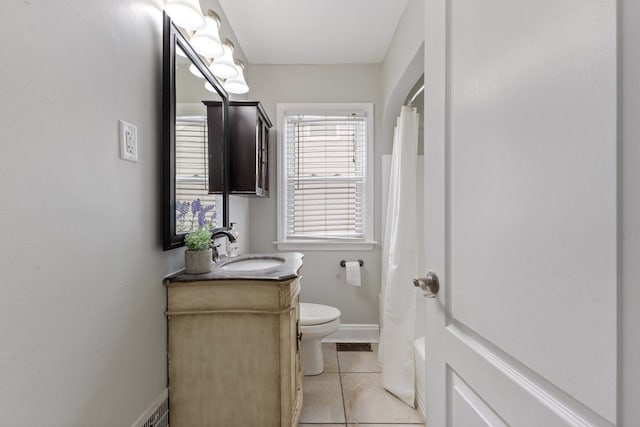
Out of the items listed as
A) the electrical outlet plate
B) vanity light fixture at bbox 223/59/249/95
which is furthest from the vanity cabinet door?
the electrical outlet plate

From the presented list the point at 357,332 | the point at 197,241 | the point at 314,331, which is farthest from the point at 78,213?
the point at 357,332

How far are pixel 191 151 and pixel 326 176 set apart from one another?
59.9 inches

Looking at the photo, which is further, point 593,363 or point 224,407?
point 224,407

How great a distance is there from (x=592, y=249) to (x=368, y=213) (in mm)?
2377

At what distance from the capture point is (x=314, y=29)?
228cm

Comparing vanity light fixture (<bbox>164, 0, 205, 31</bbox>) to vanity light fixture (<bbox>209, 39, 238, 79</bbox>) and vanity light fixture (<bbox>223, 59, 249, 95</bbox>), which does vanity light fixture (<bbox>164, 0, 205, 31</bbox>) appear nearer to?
vanity light fixture (<bbox>209, 39, 238, 79</bbox>)

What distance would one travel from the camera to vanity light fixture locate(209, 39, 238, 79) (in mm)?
1690

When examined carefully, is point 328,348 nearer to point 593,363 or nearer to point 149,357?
point 149,357

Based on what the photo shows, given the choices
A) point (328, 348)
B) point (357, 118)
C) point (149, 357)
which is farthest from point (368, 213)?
point (149, 357)

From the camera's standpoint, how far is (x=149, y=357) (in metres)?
1.18

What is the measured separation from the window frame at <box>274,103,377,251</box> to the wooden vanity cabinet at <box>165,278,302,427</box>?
1.44m

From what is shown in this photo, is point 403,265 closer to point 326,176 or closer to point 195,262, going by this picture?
point 326,176

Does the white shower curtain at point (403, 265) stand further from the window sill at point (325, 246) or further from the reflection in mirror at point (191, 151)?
the reflection in mirror at point (191, 151)

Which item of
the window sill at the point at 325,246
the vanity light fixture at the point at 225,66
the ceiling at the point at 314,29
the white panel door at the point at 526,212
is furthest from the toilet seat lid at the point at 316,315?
the ceiling at the point at 314,29
